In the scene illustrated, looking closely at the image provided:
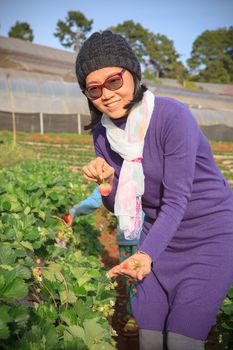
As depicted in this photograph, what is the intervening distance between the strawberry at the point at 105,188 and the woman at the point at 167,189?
41 mm

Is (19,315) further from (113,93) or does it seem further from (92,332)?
(113,93)

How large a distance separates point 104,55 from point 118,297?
10.7 feet

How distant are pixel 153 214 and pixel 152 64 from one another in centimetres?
5528

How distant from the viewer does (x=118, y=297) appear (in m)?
4.45

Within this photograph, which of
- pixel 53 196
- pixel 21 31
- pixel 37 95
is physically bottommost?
pixel 53 196

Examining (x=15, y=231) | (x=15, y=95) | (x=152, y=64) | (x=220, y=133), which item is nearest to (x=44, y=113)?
(x=15, y=95)

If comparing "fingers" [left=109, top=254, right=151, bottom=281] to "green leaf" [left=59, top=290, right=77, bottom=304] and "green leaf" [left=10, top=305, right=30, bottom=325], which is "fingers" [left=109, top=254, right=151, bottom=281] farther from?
"green leaf" [left=10, top=305, right=30, bottom=325]

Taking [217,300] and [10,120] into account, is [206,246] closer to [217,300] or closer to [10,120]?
[217,300]

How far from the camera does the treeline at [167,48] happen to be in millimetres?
53469

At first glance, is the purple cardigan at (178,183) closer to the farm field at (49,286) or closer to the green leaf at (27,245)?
the farm field at (49,286)

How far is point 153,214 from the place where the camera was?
2.04m

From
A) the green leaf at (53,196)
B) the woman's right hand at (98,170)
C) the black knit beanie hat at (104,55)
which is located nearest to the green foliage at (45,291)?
the woman's right hand at (98,170)

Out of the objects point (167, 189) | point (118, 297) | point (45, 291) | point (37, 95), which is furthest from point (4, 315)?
point (37, 95)

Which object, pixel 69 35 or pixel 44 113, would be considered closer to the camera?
pixel 44 113
